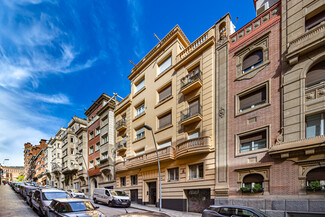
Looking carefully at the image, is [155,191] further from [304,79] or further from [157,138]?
[304,79]

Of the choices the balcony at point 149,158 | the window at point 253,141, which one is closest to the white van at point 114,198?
the balcony at point 149,158

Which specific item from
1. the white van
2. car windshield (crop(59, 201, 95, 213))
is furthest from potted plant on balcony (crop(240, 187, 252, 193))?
the white van

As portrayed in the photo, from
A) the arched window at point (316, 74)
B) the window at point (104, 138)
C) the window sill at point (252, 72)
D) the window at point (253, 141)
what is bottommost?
the window at point (104, 138)

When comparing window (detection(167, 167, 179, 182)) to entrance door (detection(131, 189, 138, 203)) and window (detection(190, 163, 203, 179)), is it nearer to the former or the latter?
window (detection(190, 163, 203, 179))

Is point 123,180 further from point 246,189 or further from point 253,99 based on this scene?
point 253,99

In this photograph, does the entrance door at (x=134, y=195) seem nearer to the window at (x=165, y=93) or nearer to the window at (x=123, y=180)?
the window at (x=123, y=180)

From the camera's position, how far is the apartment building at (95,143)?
31.9m

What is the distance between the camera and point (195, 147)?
1586 cm

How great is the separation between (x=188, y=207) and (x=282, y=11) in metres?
17.4

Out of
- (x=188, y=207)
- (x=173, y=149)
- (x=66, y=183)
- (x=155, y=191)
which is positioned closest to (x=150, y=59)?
(x=173, y=149)

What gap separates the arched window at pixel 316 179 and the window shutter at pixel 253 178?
2.56 metres

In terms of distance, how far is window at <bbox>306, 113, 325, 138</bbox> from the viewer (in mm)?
10716

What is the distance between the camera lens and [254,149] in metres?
13.4

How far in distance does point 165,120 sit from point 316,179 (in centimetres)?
1381
